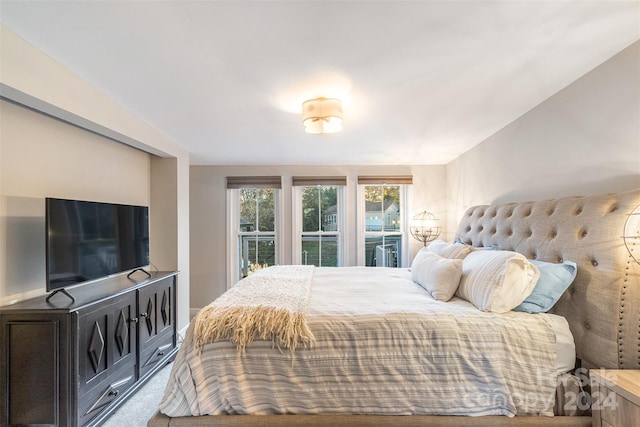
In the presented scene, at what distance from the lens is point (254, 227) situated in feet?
14.5

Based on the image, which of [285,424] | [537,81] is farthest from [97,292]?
[537,81]

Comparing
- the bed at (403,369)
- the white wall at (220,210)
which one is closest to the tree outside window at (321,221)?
the white wall at (220,210)

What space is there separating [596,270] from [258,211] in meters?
3.76

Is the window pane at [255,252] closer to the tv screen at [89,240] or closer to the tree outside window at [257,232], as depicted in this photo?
the tree outside window at [257,232]

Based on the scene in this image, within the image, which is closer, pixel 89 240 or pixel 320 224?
pixel 89 240

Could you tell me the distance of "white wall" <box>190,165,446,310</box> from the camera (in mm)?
4254

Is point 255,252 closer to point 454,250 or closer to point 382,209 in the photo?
point 382,209

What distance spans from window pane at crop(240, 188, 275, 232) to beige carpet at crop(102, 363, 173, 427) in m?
2.30

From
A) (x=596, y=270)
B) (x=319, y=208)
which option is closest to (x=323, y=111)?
(x=596, y=270)

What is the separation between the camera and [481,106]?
7.13 feet

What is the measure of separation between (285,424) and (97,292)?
5.29 feet

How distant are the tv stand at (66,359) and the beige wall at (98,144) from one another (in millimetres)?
346

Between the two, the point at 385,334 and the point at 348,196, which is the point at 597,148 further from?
the point at 348,196

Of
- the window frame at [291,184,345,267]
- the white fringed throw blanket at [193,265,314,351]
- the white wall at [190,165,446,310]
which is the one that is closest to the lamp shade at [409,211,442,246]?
the white wall at [190,165,446,310]
